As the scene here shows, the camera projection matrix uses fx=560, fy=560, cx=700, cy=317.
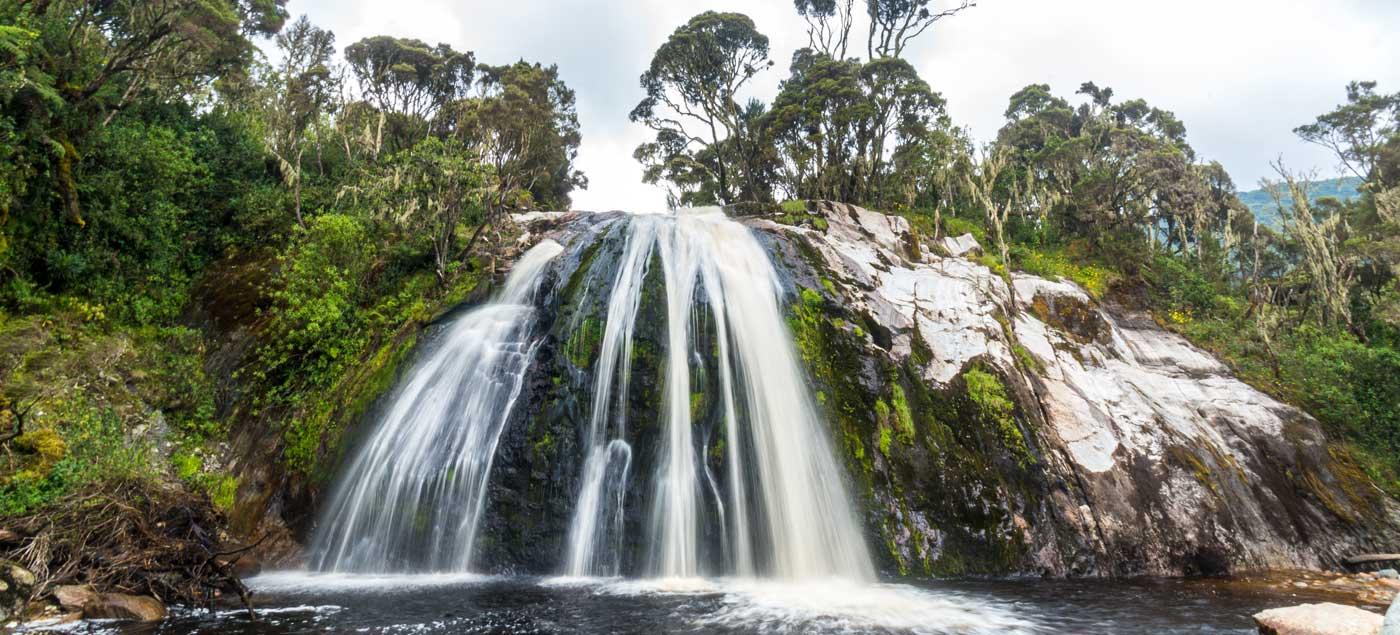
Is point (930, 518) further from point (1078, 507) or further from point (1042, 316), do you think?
point (1042, 316)

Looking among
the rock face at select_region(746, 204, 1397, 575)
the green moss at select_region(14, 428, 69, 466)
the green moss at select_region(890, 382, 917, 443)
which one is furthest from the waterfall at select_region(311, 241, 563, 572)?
the green moss at select_region(890, 382, 917, 443)

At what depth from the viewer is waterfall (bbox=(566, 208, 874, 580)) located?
7.69m

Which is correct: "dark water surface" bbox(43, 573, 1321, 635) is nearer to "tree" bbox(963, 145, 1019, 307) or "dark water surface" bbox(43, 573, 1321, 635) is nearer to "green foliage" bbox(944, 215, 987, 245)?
"tree" bbox(963, 145, 1019, 307)

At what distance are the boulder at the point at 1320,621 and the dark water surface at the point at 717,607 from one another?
0.33 meters

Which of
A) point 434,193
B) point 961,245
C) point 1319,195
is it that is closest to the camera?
point 434,193

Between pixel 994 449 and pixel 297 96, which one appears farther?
pixel 297 96

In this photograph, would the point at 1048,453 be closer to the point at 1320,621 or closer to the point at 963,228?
the point at 1320,621

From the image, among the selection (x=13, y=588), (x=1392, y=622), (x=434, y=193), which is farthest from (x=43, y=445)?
(x=1392, y=622)

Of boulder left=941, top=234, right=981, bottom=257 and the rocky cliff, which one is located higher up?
boulder left=941, top=234, right=981, bottom=257

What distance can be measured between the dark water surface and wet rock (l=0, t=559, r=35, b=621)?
0.50m

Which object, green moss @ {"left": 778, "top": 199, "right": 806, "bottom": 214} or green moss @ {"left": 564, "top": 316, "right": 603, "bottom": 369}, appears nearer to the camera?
green moss @ {"left": 564, "top": 316, "right": 603, "bottom": 369}

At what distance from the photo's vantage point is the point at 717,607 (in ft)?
19.5

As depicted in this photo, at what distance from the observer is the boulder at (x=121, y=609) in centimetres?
476

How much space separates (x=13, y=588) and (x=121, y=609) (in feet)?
2.37
